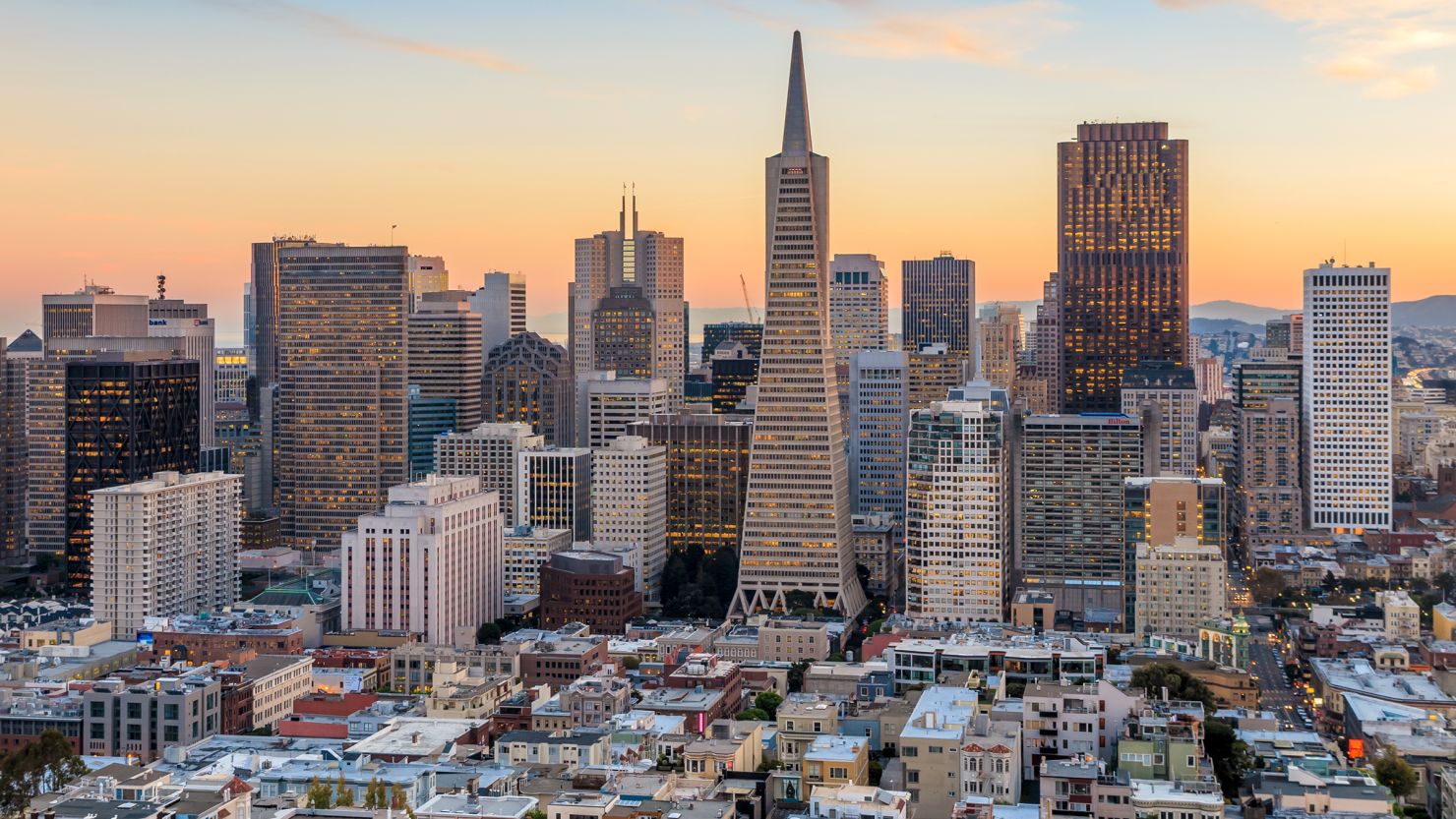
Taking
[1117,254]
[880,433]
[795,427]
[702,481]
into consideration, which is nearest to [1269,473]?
[880,433]

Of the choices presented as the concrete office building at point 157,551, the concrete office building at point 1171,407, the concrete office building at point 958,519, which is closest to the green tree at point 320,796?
the concrete office building at point 157,551

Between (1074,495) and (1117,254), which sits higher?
(1117,254)

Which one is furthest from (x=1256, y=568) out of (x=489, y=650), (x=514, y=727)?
(x=514, y=727)

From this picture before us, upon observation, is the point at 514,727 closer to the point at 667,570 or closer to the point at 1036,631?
the point at 1036,631

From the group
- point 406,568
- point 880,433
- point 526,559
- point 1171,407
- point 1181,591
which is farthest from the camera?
point 1171,407

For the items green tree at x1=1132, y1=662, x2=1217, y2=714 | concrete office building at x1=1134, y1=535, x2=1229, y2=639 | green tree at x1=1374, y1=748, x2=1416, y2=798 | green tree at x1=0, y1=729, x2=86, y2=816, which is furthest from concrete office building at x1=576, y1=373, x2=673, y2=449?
green tree at x1=1374, y1=748, x2=1416, y2=798

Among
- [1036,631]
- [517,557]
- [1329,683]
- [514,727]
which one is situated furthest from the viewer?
[517,557]

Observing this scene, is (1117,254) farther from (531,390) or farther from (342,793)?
(342,793)
